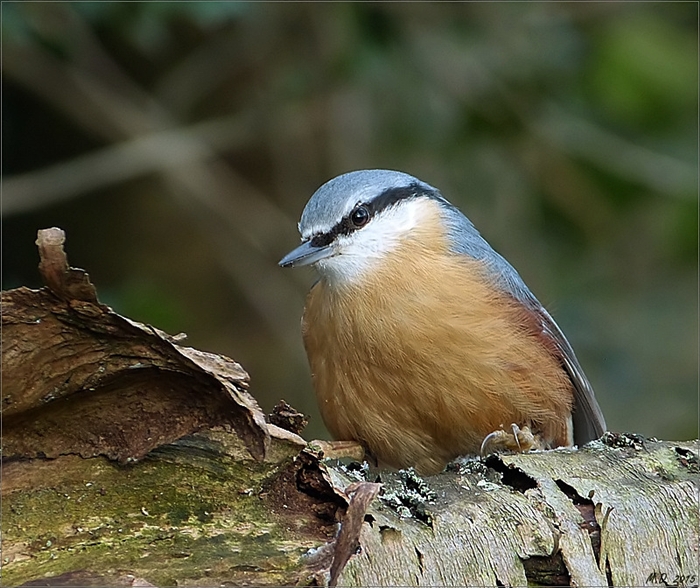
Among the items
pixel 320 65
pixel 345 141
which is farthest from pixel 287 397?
pixel 320 65

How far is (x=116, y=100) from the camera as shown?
4.69 meters

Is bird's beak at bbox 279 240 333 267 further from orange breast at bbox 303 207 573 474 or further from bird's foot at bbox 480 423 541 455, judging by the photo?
bird's foot at bbox 480 423 541 455

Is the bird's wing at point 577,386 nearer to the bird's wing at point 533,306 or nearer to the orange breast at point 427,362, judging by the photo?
the bird's wing at point 533,306

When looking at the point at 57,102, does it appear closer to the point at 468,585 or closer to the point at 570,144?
the point at 570,144

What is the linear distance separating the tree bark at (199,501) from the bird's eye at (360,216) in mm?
1117

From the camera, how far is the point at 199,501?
6.29 feet

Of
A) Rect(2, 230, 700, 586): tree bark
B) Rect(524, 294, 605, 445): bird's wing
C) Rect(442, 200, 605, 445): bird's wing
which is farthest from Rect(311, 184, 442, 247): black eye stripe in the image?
Answer: Rect(2, 230, 700, 586): tree bark

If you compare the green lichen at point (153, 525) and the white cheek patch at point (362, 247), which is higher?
the white cheek patch at point (362, 247)

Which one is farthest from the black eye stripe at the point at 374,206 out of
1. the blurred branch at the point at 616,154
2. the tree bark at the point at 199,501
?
the blurred branch at the point at 616,154

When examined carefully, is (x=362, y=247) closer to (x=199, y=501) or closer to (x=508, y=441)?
(x=508, y=441)

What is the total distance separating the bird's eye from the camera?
309cm

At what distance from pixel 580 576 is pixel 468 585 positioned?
0.25 meters

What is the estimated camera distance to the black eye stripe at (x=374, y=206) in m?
3.04

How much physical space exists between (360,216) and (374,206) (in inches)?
2.9
